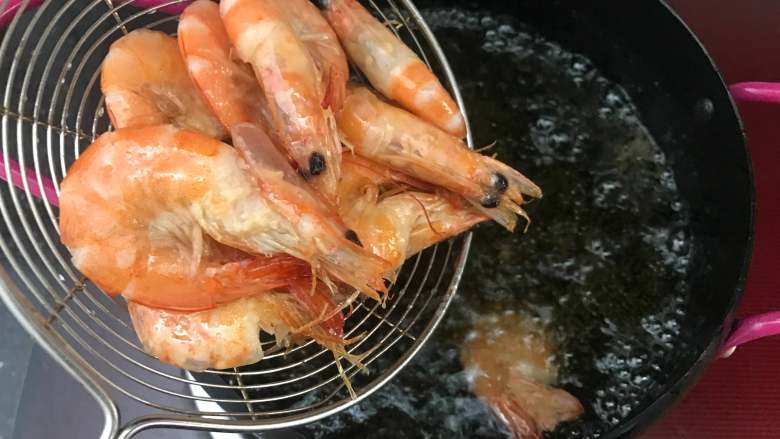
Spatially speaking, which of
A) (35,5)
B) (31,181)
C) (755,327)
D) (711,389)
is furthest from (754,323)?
(35,5)

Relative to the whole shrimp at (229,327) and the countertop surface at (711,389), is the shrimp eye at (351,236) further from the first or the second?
the countertop surface at (711,389)

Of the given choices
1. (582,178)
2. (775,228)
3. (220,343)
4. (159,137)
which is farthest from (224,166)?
(775,228)

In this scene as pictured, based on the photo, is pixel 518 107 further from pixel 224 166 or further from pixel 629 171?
pixel 224 166

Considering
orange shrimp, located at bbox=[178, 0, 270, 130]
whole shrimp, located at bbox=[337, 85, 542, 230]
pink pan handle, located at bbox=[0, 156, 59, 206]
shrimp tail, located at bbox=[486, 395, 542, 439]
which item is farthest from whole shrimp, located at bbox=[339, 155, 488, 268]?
pink pan handle, located at bbox=[0, 156, 59, 206]

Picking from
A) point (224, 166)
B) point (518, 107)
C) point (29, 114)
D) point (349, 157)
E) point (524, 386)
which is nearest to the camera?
point (224, 166)

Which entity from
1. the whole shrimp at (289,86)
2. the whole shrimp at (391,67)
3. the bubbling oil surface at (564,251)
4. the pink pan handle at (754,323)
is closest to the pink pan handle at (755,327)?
the pink pan handle at (754,323)

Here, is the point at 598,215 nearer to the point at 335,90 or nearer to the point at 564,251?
the point at 564,251
